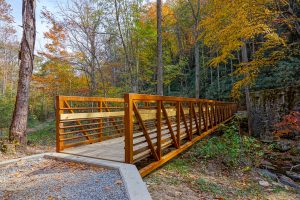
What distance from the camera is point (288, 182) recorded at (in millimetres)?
5711

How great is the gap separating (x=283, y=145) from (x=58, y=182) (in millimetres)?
10102

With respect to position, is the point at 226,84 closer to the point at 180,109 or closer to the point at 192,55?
the point at 192,55

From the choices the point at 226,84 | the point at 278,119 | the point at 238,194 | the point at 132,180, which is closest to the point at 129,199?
the point at 132,180

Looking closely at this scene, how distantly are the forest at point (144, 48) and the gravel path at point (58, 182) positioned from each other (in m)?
2.30

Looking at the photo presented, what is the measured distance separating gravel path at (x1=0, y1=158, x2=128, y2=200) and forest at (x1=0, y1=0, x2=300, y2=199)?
2.30 metres

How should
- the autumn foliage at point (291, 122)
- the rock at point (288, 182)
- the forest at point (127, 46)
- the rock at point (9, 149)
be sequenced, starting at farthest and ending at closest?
the forest at point (127, 46), the autumn foliage at point (291, 122), the rock at point (288, 182), the rock at point (9, 149)

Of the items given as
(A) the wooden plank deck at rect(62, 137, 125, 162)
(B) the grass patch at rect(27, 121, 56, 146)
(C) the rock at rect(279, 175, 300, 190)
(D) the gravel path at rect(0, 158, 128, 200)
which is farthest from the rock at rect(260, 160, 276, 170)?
(B) the grass patch at rect(27, 121, 56, 146)

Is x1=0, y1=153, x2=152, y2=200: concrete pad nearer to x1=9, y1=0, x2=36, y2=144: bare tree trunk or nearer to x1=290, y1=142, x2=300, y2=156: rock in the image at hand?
x1=9, y1=0, x2=36, y2=144: bare tree trunk

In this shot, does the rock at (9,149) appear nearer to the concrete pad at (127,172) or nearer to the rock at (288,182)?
the concrete pad at (127,172)

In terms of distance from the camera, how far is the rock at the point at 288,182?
5484 millimetres

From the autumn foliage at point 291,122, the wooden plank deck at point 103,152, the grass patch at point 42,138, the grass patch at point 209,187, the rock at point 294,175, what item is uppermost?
the autumn foliage at point 291,122

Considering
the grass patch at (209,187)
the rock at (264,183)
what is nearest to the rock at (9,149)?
the grass patch at (209,187)

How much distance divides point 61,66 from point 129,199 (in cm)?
1397

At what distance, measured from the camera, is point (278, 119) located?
1126 centimetres
